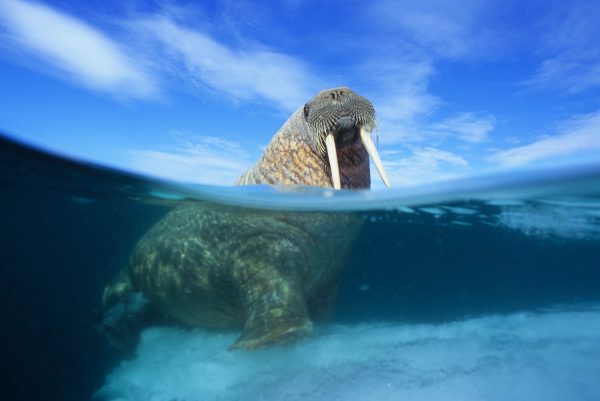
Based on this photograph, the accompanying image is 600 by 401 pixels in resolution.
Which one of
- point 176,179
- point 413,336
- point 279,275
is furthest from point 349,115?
point 413,336

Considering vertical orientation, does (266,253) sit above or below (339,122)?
below

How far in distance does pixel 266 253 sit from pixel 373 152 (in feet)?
6.40

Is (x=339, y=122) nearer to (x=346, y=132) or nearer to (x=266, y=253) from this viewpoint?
(x=346, y=132)

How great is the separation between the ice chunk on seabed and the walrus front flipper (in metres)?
0.24

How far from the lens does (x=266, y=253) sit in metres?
5.12

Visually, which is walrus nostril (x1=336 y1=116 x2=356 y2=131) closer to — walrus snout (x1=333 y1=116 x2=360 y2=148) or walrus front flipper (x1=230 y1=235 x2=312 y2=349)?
walrus snout (x1=333 y1=116 x2=360 y2=148)

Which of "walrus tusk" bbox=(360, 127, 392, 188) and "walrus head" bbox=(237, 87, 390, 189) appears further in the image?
"walrus head" bbox=(237, 87, 390, 189)

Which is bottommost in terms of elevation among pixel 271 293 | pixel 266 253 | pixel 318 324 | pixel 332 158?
pixel 318 324

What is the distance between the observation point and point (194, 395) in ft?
16.6

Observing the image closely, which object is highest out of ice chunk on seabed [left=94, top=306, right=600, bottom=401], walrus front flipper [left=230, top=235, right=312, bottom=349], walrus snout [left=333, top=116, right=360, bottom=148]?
walrus snout [left=333, top=116, right=360, bottom=148]

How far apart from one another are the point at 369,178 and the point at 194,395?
13.1 feet

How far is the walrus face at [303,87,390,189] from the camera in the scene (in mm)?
5352

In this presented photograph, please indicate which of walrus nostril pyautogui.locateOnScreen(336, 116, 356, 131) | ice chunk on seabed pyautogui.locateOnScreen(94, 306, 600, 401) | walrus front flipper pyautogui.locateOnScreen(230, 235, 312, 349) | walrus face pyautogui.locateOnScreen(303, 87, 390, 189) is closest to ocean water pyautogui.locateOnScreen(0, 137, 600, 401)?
ice chunk on seabed pyautogui.locateOnScreen(94, 306, 600, 401)

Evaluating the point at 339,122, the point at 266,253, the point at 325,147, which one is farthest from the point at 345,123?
the point at 266,253
